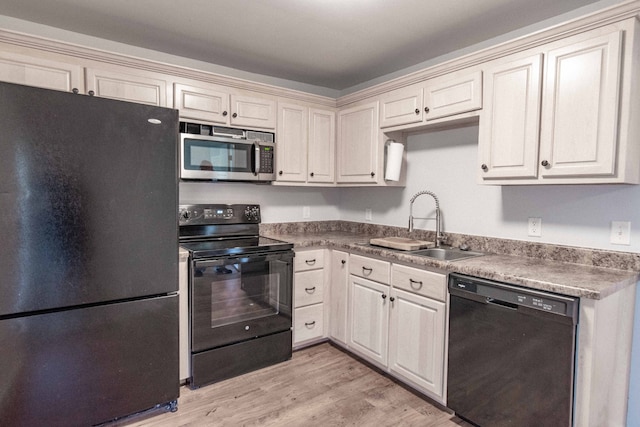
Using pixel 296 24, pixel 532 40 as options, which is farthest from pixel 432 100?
pixel 296 24

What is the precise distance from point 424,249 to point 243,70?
7.15 feet

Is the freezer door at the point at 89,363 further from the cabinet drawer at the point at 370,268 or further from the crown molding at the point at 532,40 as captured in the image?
the crown molding at the point at 532,40

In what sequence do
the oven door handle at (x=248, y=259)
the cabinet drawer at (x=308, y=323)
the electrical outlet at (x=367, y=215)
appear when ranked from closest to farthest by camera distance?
the oven door handle at (x=248, y=259) < the cabinet drawer at (x=308, y=323) < the electrical outlet at (x=367, y=215)

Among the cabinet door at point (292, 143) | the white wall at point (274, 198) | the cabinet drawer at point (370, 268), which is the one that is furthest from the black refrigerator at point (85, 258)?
the cabinet drawer at point (370, 268)

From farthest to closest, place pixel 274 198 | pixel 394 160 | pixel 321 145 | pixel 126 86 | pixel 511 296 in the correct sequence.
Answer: pixel 274 198, pixel 321 145, pixel 394 160, pixel 126 86, pixel 511 296

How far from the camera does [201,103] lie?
8.22ft

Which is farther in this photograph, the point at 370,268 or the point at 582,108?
the point at 370,268

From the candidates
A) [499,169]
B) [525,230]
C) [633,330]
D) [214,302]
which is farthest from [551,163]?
[214,302]

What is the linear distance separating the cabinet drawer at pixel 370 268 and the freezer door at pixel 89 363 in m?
1.28

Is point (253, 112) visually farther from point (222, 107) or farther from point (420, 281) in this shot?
point (420, 281)

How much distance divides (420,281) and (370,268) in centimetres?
45

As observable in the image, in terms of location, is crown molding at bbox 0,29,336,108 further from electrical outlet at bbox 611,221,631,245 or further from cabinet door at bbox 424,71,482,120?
electrical outlet at bbox 611,221,631,245

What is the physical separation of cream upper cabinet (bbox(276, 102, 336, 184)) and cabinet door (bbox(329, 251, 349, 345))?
0.74 metres

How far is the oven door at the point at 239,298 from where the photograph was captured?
226 cm
